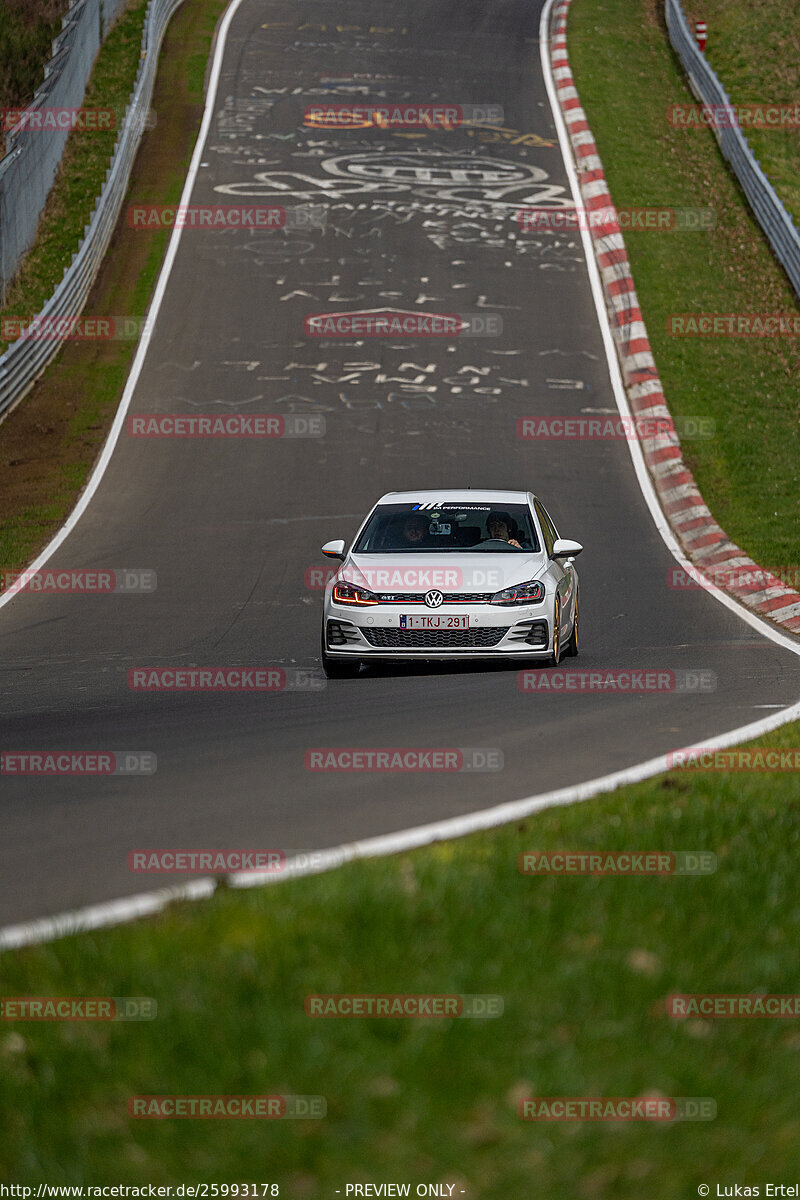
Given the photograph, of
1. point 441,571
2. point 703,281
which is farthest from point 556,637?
point 703,281

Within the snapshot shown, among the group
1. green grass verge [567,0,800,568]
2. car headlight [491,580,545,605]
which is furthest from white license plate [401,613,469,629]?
green grass verge [567,0,800,568]

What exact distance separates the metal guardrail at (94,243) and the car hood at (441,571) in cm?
1301

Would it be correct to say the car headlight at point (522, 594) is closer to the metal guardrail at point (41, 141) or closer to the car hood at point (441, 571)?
the car hood at point (441, 571)

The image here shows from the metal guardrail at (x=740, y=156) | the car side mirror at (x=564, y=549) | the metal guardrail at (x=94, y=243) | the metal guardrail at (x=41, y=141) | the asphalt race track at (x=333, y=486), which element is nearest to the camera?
the asphalt race track at (x=333, y=486)

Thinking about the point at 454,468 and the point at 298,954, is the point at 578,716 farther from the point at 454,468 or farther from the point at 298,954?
the point at 454,468

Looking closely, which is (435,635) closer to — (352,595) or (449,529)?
(352,595)

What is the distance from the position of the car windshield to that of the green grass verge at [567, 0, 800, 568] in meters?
6.23

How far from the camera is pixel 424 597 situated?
11.5m

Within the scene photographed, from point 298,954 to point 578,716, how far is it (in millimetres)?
5273

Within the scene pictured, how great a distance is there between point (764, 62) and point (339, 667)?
3513 cm

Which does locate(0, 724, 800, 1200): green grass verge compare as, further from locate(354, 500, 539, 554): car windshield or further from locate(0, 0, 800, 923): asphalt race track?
locate(354, 500, 539, 554): car windshield

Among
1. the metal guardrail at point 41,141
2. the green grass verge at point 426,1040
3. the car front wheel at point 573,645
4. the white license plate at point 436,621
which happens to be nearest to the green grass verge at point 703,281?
the car front wheel at point 573,645

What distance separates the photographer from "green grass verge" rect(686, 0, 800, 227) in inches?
1373

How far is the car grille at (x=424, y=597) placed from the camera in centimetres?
1150
